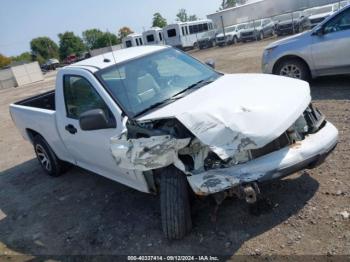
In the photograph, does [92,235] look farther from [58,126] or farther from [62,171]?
[62,171]

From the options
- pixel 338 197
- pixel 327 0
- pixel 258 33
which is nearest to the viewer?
pixel 338 197

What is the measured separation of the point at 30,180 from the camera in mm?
6059

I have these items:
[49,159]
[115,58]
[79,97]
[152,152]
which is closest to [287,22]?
[49,159]

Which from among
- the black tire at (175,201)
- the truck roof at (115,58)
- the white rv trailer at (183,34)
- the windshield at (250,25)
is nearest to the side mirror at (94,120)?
the truck roof at (115,58)

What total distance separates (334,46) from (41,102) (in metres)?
5.70

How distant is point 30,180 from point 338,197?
483cm

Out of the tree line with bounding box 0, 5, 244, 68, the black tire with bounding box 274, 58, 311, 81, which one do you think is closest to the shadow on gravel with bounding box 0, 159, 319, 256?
the black tire with bounding box 274, 58, 311, 81

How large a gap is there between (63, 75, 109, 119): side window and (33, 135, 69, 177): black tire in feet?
4.33

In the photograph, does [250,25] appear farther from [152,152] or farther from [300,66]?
[152,152]

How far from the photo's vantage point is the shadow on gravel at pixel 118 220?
3.38 m

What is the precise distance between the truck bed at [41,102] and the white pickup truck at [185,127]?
2.16 m

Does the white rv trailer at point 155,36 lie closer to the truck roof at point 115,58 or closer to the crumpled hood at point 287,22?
the crumpled hood at point 287,22

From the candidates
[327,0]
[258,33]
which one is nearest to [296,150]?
[258,33]

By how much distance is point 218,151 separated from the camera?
290cm
